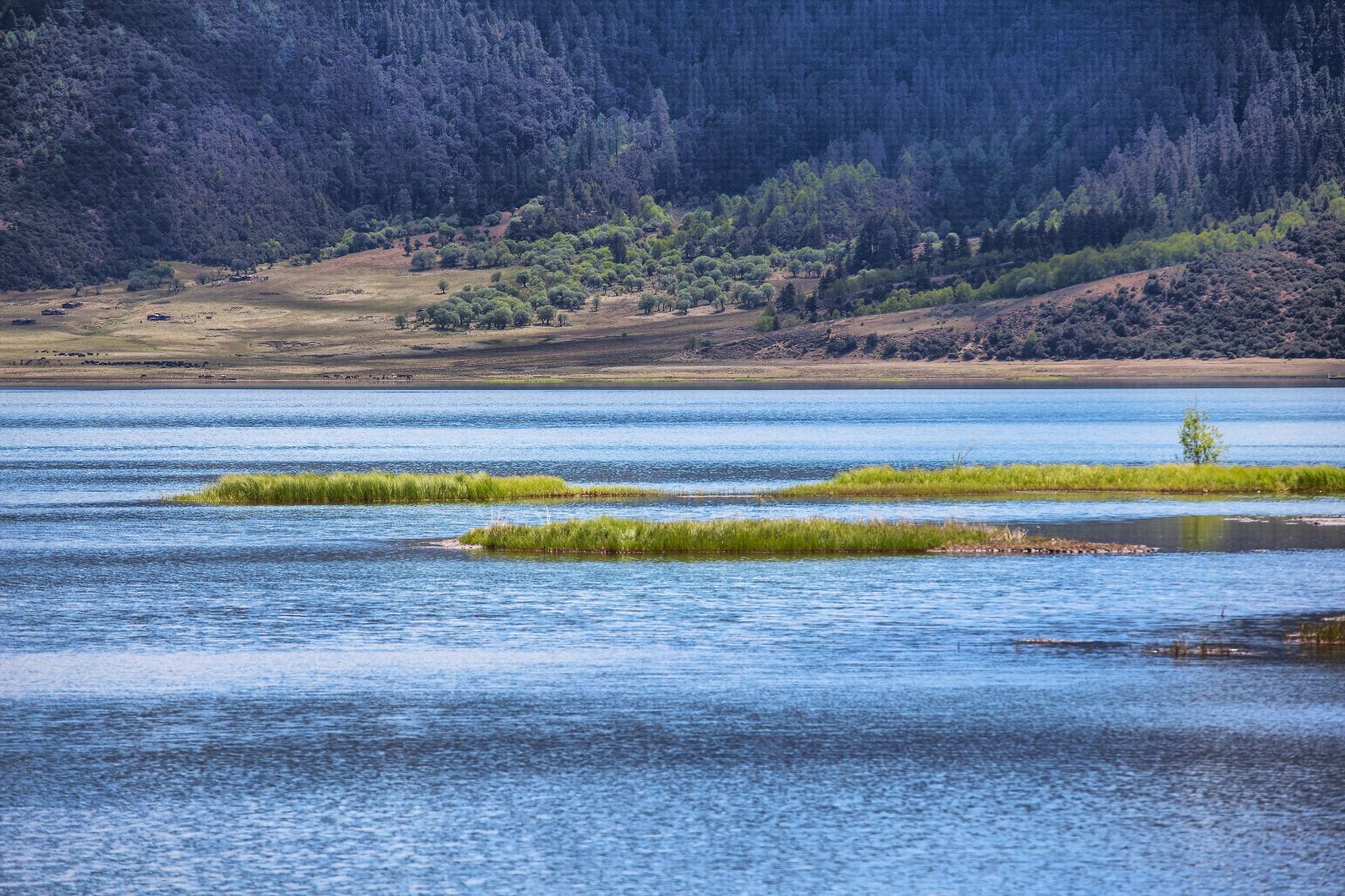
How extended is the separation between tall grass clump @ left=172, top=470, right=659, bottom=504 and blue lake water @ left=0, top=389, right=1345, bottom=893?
12394mm

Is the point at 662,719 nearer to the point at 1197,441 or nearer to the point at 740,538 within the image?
the point at 740,538

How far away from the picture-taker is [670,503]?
264 feet

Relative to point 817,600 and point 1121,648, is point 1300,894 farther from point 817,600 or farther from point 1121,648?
point 817,600

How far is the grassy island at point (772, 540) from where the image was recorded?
196 feet

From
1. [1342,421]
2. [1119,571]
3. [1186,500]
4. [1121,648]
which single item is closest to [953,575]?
[1119,571]

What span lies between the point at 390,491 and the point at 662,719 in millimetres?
49914

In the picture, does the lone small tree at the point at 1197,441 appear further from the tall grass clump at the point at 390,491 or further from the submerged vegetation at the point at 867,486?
the tall grass clump at the point at 390,491

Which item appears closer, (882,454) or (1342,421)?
(882,454)

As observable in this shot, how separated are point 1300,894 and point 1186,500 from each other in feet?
192

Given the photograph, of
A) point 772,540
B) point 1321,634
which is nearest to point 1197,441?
point 772,540

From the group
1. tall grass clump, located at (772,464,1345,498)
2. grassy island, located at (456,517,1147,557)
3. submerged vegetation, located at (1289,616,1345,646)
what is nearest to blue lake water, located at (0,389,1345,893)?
submerged vegetation, located at (1289,616,1345,646)

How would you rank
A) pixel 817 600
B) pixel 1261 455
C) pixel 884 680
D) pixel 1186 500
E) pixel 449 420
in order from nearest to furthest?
pixel 884 680 < pixel 817 600 < pixel 1186 500 < pixel 1261 455 < pixel 449 420

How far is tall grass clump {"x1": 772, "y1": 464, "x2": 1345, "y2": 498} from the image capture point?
82250 millimetres

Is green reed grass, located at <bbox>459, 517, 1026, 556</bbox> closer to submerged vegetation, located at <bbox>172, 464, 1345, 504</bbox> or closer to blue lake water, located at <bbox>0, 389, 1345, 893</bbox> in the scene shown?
blue lake water, located at <bbox>0, 389, 1345, 893</bbox>
